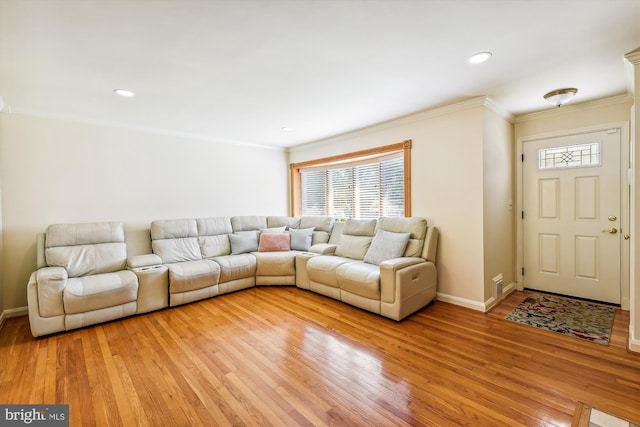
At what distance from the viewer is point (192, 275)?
3.47 meters

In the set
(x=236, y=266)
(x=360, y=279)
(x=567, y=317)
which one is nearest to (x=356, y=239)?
(x=360, y=279)

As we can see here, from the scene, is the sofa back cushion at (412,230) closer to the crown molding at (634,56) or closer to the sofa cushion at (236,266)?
the sofa cushion at (236,266)

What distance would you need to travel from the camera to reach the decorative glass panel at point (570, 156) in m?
3.27

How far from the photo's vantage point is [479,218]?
3.13 metres

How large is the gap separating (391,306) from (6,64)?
12.9 feet

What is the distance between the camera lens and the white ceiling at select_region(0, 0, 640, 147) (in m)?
1.64

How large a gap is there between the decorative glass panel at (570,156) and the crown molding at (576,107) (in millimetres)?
423

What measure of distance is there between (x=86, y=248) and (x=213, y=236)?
155cm

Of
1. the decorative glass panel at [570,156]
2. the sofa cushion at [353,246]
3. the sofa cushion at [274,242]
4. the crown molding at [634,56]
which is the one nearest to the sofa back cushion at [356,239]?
the sofa cushion at [353,246]

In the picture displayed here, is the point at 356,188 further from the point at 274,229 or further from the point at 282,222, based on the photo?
the point at 274,229

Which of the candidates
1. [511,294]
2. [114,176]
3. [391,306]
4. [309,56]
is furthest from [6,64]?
[511,294]

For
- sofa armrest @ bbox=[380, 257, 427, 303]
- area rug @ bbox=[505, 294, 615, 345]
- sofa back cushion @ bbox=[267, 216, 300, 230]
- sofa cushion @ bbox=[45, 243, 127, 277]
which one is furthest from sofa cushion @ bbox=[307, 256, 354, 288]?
sofa cushion @ bbox=[45, 243, 127, 277]

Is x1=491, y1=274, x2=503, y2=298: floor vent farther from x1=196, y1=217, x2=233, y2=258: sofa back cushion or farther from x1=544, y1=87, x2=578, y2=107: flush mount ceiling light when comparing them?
x1=196, y1=217, x2=233, y2=258: sofa back cushion

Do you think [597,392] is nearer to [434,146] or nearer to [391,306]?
[391,306]
